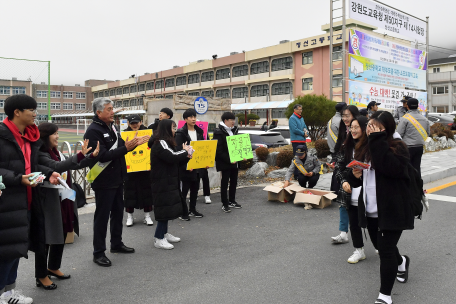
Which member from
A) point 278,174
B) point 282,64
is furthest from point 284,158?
point 282,64

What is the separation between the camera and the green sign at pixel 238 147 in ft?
23.3

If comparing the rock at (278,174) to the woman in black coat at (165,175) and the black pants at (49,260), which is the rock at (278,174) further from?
the black pants at (49,260)

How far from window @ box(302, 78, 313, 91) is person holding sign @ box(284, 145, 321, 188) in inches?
1633

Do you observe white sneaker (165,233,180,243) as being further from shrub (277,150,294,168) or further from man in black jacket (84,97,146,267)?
shrub (277,150,294,168)

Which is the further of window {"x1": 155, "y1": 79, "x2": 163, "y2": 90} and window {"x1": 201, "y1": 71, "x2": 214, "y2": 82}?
window {"x1": 155, "y1": 79, "x2": 163, "y2": 90}

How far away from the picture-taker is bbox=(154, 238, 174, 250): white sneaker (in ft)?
16.4

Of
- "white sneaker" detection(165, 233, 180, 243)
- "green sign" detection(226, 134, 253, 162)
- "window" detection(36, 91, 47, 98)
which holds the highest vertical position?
"window" detection(36, 91, 47, 98)

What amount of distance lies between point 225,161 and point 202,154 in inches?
18.0

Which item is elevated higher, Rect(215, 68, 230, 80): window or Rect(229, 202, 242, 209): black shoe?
Rect(215, 68, 230, 80): window

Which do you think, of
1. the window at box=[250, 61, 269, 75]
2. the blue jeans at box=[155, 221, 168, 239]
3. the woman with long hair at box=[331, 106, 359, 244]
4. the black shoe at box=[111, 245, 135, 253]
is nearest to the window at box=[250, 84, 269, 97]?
the window at box=[250, 61, 269, 75]

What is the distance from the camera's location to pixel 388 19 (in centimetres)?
1680

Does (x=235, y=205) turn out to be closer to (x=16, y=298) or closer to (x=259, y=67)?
(x=16, y=298)

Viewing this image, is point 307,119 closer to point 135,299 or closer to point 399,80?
point 399,80

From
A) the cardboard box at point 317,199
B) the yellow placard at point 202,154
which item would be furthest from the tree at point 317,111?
the yellow placard at point 202,154
